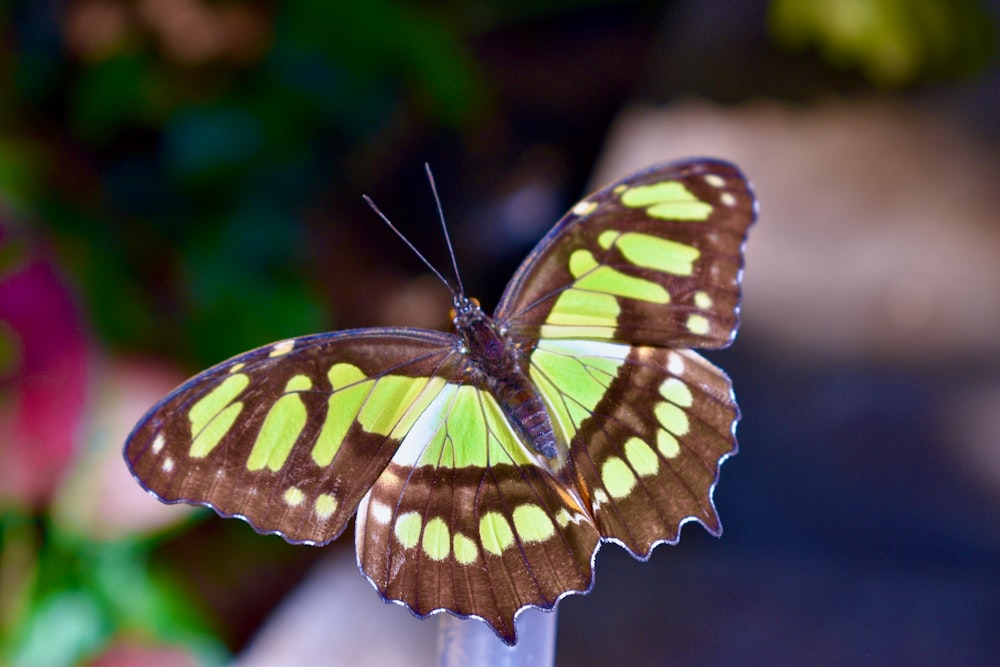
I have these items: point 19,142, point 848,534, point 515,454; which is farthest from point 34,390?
point 848,534

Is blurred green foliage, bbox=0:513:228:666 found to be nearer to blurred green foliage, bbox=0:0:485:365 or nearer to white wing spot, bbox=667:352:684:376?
blurred green foliage, bbox=0:0:485:365

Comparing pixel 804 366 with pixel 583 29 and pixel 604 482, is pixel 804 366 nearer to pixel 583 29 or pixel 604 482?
pixel 604 482

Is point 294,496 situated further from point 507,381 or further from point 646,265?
point 646,265

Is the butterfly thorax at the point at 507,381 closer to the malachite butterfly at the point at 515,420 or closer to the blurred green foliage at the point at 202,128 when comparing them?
the malachite butterfly at the point at 515,420

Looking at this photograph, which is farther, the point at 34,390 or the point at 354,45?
the point at 354,45

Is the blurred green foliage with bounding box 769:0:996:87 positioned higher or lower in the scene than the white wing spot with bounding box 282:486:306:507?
higher

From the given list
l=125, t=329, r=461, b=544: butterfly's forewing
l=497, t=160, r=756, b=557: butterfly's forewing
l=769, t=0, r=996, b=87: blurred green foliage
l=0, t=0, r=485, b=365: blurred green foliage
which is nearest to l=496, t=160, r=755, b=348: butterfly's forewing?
l=497, t=160, r=756, b=557: butterfly's forewing

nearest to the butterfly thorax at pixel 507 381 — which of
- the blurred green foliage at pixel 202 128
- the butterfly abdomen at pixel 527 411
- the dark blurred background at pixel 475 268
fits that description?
the butterfly abdomen at pixel 527 411
